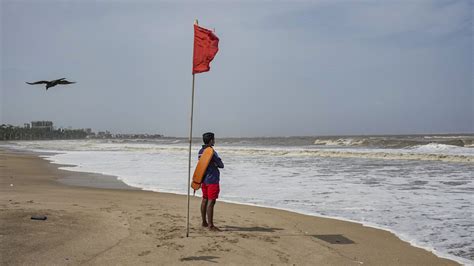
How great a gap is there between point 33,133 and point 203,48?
425 feet

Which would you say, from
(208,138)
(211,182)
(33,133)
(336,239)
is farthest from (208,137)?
(33,133)

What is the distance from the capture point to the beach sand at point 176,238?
4.87m

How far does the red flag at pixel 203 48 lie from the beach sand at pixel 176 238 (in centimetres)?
260

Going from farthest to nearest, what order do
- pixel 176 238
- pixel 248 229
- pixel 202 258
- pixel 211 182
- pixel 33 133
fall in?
pixel 33 133 < pixel 248 229 < pixel 211 182 < pixel 176 238 < pixel 202 258

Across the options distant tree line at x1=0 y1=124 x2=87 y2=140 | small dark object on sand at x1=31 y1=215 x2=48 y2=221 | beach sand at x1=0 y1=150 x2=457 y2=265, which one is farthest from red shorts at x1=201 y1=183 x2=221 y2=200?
distant tree line at x1=0 y1=124 x2=87 y2=140

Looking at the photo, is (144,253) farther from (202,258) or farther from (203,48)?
(203,48)

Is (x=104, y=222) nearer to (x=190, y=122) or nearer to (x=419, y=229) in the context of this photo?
(x=190, y=122)

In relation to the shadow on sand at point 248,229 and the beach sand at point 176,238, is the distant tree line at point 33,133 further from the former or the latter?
the shadow on sand at point 248,229

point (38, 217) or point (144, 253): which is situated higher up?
point (38, 217)

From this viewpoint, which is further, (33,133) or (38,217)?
(33,133)

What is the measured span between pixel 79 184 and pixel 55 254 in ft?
29.6

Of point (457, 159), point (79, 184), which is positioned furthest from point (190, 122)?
point (457, 159)

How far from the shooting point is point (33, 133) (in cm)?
12075

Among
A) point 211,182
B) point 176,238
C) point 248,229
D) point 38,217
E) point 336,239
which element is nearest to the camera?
point 176,238
